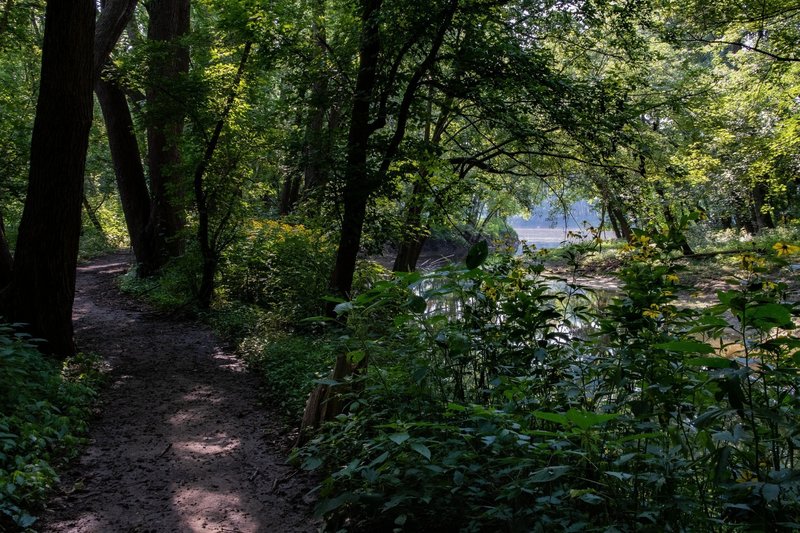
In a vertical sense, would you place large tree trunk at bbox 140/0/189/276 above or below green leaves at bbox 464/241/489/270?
above

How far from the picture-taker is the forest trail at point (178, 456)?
405cm

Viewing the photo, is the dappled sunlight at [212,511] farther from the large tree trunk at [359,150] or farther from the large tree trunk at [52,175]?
the large tree trunk at [52,175]

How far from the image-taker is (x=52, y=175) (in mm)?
6945

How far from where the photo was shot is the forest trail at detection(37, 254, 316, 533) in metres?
4.05

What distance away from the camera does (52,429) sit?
4.86 metres

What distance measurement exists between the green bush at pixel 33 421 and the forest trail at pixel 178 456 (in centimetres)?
18

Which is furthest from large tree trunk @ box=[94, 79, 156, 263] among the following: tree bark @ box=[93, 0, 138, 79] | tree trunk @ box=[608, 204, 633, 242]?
tree trunk @ box=[608, 204, 633, 242]

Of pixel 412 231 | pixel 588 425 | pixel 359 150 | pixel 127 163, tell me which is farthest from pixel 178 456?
pixel 127 163

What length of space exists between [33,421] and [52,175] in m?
3.34

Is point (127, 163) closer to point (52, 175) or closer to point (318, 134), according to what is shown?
point (52, 175)

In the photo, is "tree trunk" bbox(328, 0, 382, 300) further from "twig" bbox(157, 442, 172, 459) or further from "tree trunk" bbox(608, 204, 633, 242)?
"tree trunk" bbox(608, 204, 633, 242)

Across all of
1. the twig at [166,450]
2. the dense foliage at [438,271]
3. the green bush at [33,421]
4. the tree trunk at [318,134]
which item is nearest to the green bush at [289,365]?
the dense foliage at [438,271]

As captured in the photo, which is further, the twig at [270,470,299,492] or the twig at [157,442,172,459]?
the twig at [157,442,172,459]

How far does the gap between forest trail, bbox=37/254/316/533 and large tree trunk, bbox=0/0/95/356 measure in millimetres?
1234
